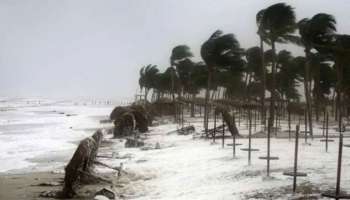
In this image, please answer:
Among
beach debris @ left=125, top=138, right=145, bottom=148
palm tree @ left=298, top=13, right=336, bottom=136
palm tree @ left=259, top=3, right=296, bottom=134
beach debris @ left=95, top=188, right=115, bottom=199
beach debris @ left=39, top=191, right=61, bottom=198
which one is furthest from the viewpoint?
palm tree @ left=259, top=3, right=296, bottom=134

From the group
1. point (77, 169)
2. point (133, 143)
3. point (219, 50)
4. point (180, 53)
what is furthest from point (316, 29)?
point (180, 53)

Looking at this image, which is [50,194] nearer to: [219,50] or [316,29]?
[316,29]

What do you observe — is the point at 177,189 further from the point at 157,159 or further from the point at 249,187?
the point at 157,159

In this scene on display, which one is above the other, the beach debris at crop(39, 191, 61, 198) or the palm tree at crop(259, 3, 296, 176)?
the palm tree at crop(259, 3, 296, 176)

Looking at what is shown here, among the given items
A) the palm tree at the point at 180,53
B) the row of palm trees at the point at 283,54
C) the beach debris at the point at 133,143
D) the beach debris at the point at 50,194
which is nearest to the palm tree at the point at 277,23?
the row of palm trees at the point at 283,54

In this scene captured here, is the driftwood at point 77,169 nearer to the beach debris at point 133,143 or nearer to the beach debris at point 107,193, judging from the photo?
the beach debris at point 107,193

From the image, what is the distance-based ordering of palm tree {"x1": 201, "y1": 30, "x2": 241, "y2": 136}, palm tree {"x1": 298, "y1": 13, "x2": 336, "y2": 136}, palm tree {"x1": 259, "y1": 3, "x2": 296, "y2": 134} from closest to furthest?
palm tree {"x1": 298, "y1": 13, "x2": 336, "y2": 136} → palm tree {"x1": 259, "y1": 3, "x2": 296, "y2": 134} → palm tree {"x1": 201, "y1": 30, "x2": 241, "y2": 136}

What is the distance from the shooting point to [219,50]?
41875 mm

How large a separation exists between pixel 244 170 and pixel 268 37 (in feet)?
82.4

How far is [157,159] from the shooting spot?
881 inches

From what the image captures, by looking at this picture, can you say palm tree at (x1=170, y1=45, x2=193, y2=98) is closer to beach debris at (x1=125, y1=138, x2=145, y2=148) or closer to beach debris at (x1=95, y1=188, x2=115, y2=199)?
beach debris at (x1=125, y1=138, x2=145, y2=148)

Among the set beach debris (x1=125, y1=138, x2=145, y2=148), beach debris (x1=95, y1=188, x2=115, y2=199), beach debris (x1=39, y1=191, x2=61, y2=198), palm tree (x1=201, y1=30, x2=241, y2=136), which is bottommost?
beach debris (x1=39, y1=191, x2=61, y2=198)

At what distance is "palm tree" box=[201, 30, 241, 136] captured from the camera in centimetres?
4175

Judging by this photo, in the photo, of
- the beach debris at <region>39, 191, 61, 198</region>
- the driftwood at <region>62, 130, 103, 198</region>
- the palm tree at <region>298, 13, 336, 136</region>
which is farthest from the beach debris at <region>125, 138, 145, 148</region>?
the beach debris at <region>39, 191, 61, 198</region>
